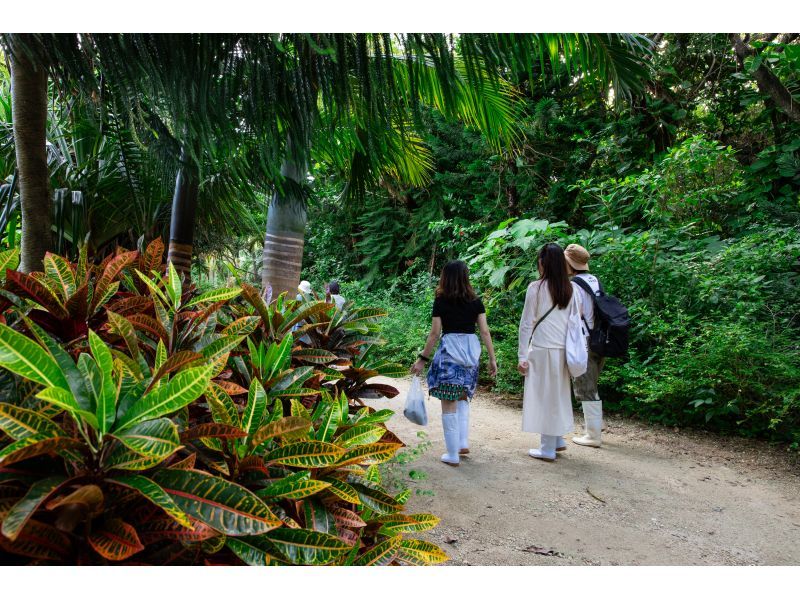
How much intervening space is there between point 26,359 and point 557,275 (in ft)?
12.7

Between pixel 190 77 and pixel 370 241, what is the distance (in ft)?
35.8

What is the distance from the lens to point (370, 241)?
13500 mm

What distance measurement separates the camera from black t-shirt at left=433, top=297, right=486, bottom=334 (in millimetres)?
4211

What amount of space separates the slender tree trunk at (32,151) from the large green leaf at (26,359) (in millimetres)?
1995

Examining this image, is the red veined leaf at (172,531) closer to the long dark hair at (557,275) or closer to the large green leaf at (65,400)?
the large green leaf at (65,400)

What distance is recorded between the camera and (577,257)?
4891mm

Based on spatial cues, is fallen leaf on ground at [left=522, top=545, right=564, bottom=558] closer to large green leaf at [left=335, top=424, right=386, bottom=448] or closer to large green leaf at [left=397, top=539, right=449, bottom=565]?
large green leaf at [left=397, top=539, right=449, bottom=565]

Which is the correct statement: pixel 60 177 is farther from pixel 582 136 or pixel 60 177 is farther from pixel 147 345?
pixel 582 136

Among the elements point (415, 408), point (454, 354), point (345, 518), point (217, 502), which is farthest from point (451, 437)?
point (217, 502)

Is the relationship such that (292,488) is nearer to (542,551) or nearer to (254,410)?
(254,410)

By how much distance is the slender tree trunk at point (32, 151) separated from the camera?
2.65 meters

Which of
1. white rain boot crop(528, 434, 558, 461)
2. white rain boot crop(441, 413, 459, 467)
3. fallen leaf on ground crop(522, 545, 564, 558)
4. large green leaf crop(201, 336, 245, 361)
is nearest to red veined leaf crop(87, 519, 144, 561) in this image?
large green leaf crop(201, 336, 245, 361)

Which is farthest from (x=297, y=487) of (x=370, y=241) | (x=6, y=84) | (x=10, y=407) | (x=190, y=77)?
(x=370, y=241)

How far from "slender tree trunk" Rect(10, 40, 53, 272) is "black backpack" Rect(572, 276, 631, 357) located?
413 centimetres
